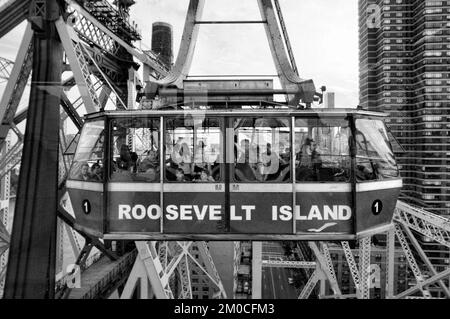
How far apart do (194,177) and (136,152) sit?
3.24 ft

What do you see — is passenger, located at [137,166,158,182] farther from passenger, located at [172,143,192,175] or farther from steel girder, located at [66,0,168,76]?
steel girder, located at [66,0,168,76]

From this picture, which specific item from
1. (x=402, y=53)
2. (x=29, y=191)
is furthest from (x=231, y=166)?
(x=402, y=53)

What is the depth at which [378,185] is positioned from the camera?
4.85 meters

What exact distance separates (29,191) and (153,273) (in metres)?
4.14

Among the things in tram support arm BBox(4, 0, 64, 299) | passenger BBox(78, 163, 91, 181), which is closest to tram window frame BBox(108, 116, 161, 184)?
passenger BBox(78, 163, 91, 181)

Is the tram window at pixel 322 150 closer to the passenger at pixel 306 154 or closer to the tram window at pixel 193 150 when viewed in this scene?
the passenger at pixel 306 154

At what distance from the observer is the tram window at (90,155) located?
492 cm

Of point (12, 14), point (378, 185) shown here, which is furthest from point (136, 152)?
point (12, 14)

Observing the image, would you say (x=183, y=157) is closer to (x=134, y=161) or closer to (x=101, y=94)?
(x=134, y=161)

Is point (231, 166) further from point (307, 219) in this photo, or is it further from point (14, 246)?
point (14, 246)

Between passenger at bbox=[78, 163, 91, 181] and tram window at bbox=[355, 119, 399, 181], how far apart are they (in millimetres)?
3898

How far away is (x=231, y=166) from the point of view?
4.64 m

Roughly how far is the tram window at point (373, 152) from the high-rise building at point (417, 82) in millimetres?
23648

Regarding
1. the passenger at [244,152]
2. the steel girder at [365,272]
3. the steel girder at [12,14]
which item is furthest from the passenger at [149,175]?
the steel girder at [365,272]
